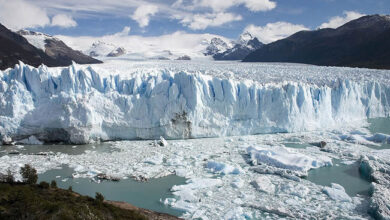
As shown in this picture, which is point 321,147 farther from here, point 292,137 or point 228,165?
point 228,165

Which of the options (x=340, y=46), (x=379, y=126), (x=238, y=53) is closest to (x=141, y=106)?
(x=379, y=126)

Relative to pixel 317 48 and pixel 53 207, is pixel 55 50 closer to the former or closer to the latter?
pixel 317 48

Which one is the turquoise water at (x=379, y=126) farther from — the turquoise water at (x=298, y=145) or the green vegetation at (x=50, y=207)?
the green vegetation at (x=50, y=207)

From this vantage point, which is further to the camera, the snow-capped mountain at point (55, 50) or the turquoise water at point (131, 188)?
the snow-capped mountain at point (55, 50)

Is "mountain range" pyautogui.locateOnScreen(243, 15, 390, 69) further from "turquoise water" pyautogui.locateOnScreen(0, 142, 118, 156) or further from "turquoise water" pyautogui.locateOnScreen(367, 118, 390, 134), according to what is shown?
"turquoise water" pyautogui.locateOnScreen(0, 142, 118, 156)

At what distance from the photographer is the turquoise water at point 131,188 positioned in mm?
7835

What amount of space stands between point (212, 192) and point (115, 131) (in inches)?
257

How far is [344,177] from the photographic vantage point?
9.21m

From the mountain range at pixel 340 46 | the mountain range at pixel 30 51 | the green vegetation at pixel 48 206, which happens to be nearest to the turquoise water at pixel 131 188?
the green vegetation at pixel 48 206

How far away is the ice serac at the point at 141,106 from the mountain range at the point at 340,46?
1086 inches

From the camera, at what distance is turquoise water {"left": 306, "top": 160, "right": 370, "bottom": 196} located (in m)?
8.41

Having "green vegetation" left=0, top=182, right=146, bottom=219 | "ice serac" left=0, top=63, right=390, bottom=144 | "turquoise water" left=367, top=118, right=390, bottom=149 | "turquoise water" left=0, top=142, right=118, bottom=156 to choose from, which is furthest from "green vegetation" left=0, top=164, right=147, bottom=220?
"turquoise water" left=367, top=118, right=390, bottom=149

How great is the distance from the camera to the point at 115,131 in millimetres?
13453

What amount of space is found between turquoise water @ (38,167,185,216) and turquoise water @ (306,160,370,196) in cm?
378
